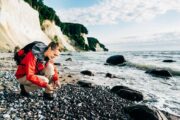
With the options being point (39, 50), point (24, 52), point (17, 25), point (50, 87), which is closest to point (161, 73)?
point (50, 87)

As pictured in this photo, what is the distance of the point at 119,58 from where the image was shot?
3978cm

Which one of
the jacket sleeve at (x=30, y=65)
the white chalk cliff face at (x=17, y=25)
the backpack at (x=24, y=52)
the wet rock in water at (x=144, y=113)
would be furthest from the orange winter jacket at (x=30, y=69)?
the white chalk cliff face at (x=17, y=25)

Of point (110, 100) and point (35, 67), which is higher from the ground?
point (35, 67)

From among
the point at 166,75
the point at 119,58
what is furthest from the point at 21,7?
the point at 166,75

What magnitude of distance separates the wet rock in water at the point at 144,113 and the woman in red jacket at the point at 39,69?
3015 mm

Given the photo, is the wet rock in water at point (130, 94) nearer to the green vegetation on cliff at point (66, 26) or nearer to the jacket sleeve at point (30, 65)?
the jacket sleeve at point (30, 65)

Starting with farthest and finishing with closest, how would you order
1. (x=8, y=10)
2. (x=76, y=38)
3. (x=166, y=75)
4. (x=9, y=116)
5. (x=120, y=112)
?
(x=76, y=38)
(x=8, y=10)
(x=166, y=75)
(x=120, y=112)
(x=9, y=116)

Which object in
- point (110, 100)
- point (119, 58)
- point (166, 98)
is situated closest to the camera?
point (110, 100)

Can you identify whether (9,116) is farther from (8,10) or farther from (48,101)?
(8,10)

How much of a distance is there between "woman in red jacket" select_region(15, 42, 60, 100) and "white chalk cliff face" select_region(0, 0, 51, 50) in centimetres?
5269

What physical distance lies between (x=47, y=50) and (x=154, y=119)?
4.38 meters

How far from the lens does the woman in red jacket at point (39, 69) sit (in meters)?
8.80

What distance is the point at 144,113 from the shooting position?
1051 centimetres

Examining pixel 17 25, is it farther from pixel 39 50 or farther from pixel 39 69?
pixel 39 50
